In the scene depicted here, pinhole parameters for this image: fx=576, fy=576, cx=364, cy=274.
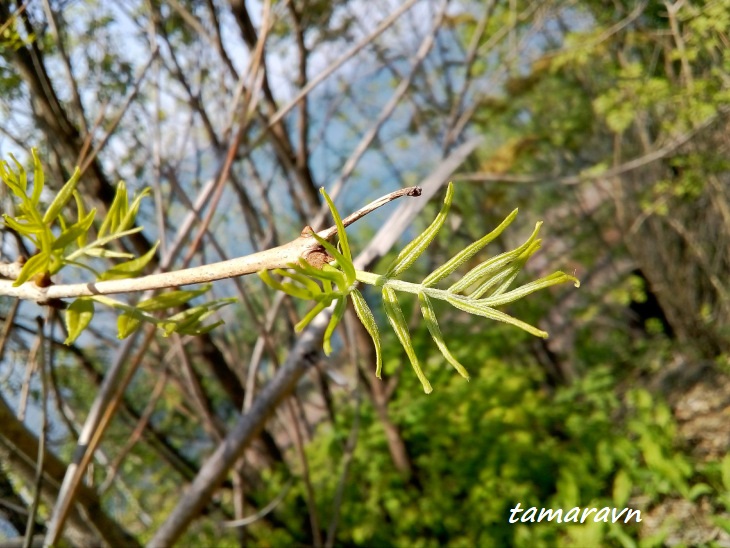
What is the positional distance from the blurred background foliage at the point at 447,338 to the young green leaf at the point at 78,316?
464 mm

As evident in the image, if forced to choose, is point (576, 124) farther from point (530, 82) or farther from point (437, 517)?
point (437, 517)

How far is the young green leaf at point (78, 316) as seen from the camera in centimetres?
33

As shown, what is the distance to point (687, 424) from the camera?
2.63 metres

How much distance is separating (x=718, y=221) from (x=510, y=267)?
8.10 feet

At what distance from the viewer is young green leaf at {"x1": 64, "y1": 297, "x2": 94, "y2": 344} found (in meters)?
0.33

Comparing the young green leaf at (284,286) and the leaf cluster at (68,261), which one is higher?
the leaf cluster at (68,261)

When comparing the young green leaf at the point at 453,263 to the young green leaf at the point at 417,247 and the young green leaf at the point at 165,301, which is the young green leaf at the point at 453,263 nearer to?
the young green leaf at the point at 417,247

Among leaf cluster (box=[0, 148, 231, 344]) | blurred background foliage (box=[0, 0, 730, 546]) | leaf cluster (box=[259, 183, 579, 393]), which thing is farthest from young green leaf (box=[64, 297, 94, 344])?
blurred background foliage (box=[0, 0, 730, 546])

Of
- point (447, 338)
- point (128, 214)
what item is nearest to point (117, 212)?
point (128, 214)

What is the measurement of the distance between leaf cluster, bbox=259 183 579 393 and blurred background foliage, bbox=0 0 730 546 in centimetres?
53

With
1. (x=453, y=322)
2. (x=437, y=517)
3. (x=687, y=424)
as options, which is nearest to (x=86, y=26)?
(x=437, y=517)

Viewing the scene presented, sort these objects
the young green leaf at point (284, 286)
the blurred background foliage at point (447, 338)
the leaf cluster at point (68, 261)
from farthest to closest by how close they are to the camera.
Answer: the blurred background foliage at point (447, 338) → the leaf cluster at point (68, 261) → the young green leaf at point (284, 286)

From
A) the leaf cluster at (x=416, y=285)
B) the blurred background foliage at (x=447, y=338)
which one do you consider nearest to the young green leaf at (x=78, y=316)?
the leaf cluster at (x=416, y=285)

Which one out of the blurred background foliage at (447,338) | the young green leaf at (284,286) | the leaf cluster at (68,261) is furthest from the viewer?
the blurred background foliage at (447,338)
